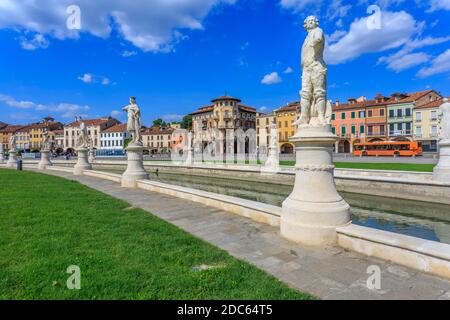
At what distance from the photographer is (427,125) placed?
4603 cm

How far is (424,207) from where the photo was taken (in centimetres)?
997

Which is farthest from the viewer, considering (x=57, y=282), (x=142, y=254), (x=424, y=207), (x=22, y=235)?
(x=424, y=207)

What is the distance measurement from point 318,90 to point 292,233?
2.46m

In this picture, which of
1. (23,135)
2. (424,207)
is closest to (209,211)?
(424,207)

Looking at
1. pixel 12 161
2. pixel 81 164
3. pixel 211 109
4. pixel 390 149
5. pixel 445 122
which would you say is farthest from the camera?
pixel 211 109

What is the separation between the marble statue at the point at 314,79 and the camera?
461 cm

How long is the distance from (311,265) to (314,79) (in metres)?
3.01

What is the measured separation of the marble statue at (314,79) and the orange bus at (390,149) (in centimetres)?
3972

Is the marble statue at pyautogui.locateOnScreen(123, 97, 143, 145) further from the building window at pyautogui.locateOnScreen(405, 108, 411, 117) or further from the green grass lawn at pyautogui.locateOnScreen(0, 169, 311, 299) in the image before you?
the building window at pyautogui.locateOnScreen(405, 108, 411, 117)

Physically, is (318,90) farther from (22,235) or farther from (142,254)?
(22,235)

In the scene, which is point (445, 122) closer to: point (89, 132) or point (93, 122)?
point (89, 132)

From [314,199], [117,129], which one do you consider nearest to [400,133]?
[314,199]

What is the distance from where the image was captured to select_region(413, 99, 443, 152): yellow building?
4531 centimetres
